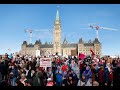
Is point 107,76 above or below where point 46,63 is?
below

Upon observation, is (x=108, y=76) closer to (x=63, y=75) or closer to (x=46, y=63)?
(x=63, y=75)

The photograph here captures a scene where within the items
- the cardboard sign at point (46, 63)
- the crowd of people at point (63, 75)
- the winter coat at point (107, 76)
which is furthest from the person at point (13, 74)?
the winter coat at point (107, 76)

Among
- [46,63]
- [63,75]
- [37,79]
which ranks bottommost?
[37,79]

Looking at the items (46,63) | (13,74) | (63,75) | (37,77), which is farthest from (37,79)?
(13,74)

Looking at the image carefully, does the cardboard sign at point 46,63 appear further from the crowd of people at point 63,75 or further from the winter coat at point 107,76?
the winter coat at point 107,76

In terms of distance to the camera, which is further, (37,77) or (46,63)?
(46,63)

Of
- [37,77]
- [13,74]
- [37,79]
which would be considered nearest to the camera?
[37,79]

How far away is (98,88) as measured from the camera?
31.8 feet

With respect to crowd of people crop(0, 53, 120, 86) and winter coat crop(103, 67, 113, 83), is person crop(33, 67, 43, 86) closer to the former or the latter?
crowd of people crop(0, 53, 120, 86)

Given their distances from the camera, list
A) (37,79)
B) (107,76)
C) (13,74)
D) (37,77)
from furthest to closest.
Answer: (13,74) < (107,76) < (37,77) < (37,79)

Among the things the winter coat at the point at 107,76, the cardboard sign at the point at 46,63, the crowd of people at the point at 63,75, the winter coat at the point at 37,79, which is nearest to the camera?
the winter coat at the point at 37,79

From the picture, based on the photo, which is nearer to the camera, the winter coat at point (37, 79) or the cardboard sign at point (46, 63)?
the winter coat at point (37, 79)
